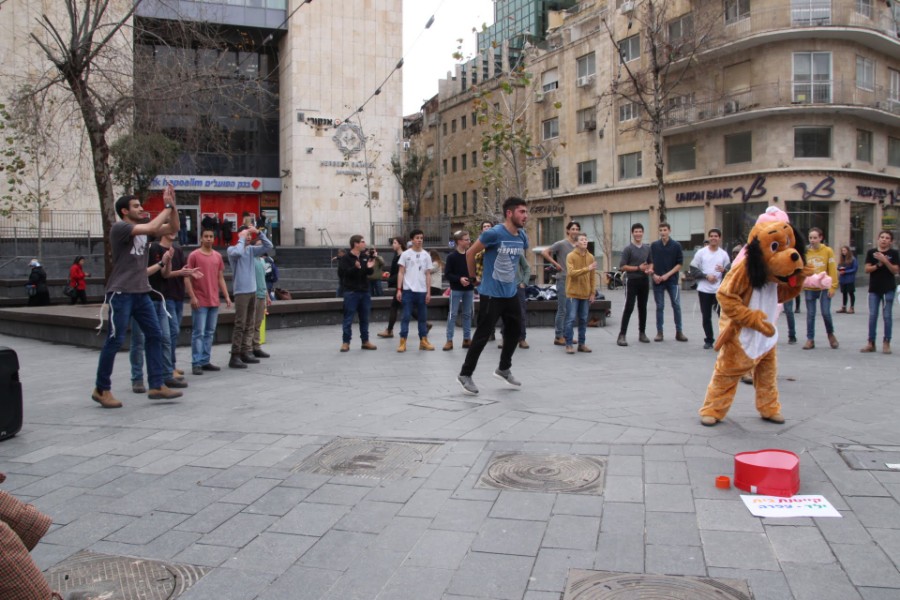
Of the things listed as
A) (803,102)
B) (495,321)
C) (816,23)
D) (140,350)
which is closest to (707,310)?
(495,321)

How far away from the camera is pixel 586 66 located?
4481 centimetres

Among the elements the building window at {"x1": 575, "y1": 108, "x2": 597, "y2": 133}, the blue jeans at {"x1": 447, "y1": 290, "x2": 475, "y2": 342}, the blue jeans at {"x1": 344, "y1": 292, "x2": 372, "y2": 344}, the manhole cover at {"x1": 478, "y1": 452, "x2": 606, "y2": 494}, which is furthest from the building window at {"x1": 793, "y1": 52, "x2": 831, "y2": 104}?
the manhole cover at {"x1": 478, "y1": 452, "x2": 606, "y2": 494}

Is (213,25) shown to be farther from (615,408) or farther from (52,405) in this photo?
(615,408)

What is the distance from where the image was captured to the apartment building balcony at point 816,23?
1262 inches

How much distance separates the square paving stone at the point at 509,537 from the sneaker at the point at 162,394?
4.75 meters

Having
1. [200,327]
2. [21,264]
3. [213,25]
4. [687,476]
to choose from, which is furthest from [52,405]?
Result: [21,264]

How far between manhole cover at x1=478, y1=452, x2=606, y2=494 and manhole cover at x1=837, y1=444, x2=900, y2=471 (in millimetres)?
1678

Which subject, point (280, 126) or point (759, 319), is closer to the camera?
point (759, 319)

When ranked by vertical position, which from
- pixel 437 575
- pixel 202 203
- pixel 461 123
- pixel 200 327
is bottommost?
pixel 437 575

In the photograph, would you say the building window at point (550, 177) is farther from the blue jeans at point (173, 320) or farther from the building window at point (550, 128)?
the blue jeans at point (173, 320)

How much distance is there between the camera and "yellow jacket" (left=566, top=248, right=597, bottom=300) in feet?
36.1

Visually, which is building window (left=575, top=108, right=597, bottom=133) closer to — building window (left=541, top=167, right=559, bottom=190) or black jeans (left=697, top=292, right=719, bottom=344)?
building window (left=541, top=167, right=559, bottom=190)

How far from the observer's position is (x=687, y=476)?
15.4 ft

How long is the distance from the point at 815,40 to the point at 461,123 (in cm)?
3352
